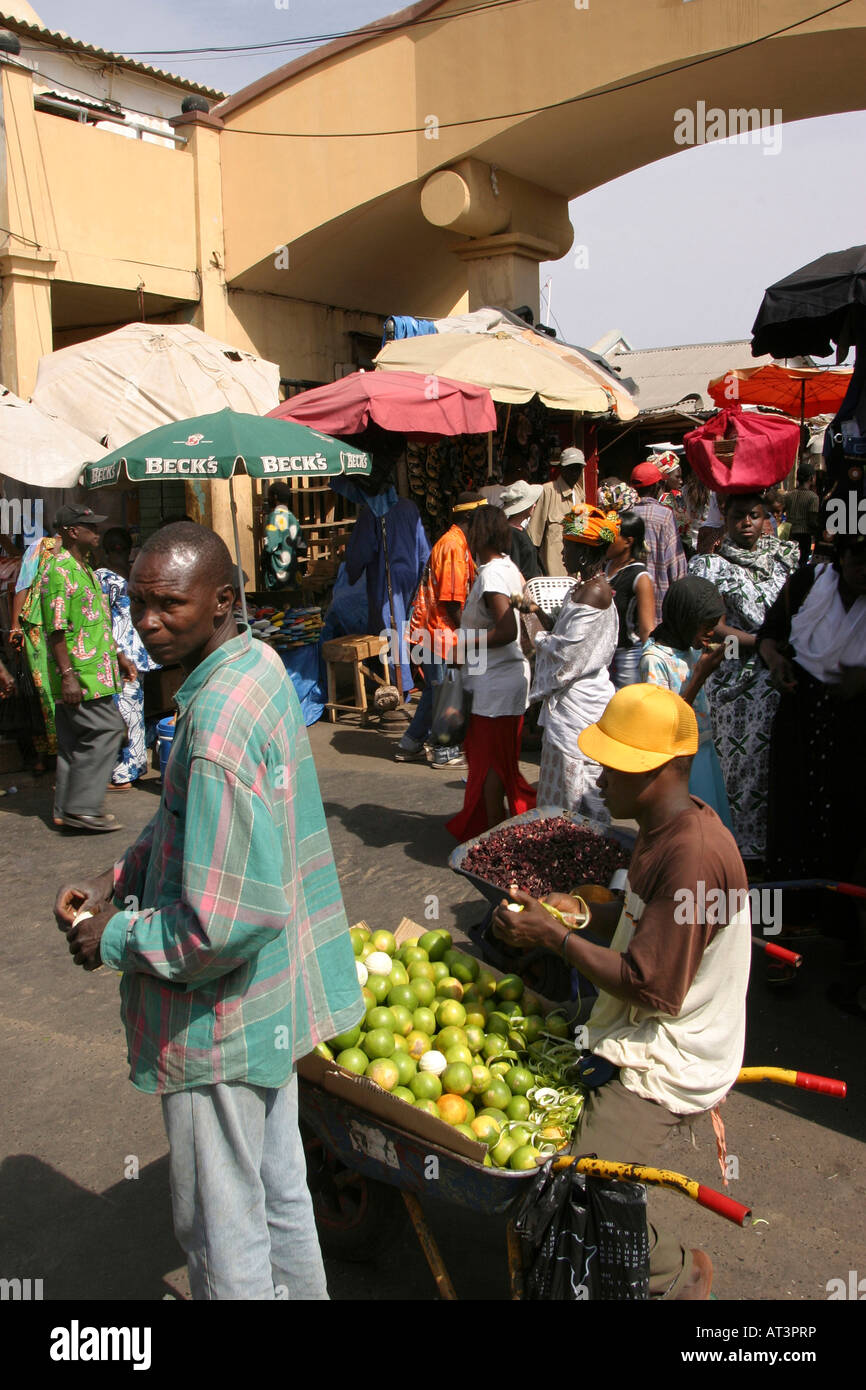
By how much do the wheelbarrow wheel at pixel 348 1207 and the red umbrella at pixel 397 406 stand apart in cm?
614

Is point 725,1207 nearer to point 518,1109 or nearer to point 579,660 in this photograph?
point 518,1109

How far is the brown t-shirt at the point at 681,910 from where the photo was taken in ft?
8.35

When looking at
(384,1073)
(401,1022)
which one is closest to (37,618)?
(401,1022)

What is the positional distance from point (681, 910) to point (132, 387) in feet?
27.3

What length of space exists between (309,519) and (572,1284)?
11.5 m

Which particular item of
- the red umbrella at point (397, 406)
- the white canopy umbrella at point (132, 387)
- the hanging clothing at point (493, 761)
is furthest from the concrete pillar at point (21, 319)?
the hanging clothing at point (493, 761)

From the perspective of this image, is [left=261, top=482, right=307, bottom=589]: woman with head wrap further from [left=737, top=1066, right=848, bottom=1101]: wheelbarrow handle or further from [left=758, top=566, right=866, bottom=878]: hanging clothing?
[left=737, top=1066, right=848, bottom=1101]: wheelbarrow handle

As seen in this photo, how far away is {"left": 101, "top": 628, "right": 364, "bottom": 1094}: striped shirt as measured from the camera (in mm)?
2158

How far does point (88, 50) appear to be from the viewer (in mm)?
14391

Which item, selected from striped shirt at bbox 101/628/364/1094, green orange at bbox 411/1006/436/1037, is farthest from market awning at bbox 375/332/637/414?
striped shirt at bbox 101/628/364/1094

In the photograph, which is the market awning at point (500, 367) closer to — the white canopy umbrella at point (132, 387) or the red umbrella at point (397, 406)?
the red umbrella at point (397, 406)

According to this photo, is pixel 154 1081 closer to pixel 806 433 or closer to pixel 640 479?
pixel 640 479

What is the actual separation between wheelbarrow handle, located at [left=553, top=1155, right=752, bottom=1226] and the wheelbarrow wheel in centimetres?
83

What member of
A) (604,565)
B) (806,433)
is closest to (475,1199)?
(604,565)
